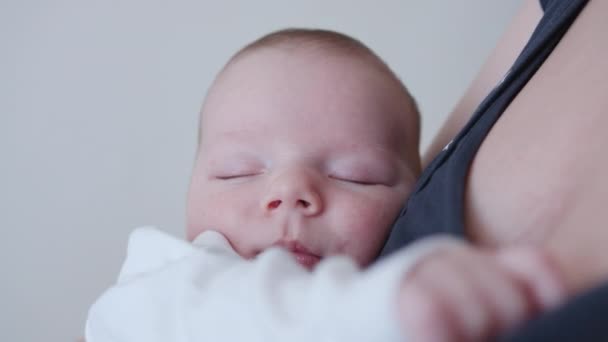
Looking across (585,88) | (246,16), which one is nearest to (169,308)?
(585,88)

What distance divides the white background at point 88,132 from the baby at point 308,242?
2.40ft

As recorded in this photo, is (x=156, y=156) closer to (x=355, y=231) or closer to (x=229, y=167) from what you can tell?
(x=229, y=167)

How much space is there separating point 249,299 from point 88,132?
1.34 meters

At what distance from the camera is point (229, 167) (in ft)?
2.69

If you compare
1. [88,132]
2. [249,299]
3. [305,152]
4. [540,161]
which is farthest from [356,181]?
[88,132]

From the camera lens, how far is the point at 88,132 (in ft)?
5.29

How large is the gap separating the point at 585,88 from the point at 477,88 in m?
0.61

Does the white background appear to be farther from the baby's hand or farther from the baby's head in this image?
the baby's hand

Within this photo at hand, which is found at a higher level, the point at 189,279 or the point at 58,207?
the point at 189,279

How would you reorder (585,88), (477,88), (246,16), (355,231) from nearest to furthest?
(585,88) → (355,231) → (477,88) → (246,16)

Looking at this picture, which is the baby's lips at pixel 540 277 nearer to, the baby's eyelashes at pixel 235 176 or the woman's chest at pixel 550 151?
the woman's chest at pixel 550 151

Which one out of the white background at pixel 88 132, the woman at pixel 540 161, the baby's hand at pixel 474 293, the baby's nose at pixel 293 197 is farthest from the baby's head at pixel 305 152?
the white background at pixel 88 132

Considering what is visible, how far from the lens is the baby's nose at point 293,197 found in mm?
693

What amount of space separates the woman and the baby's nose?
10 cm
